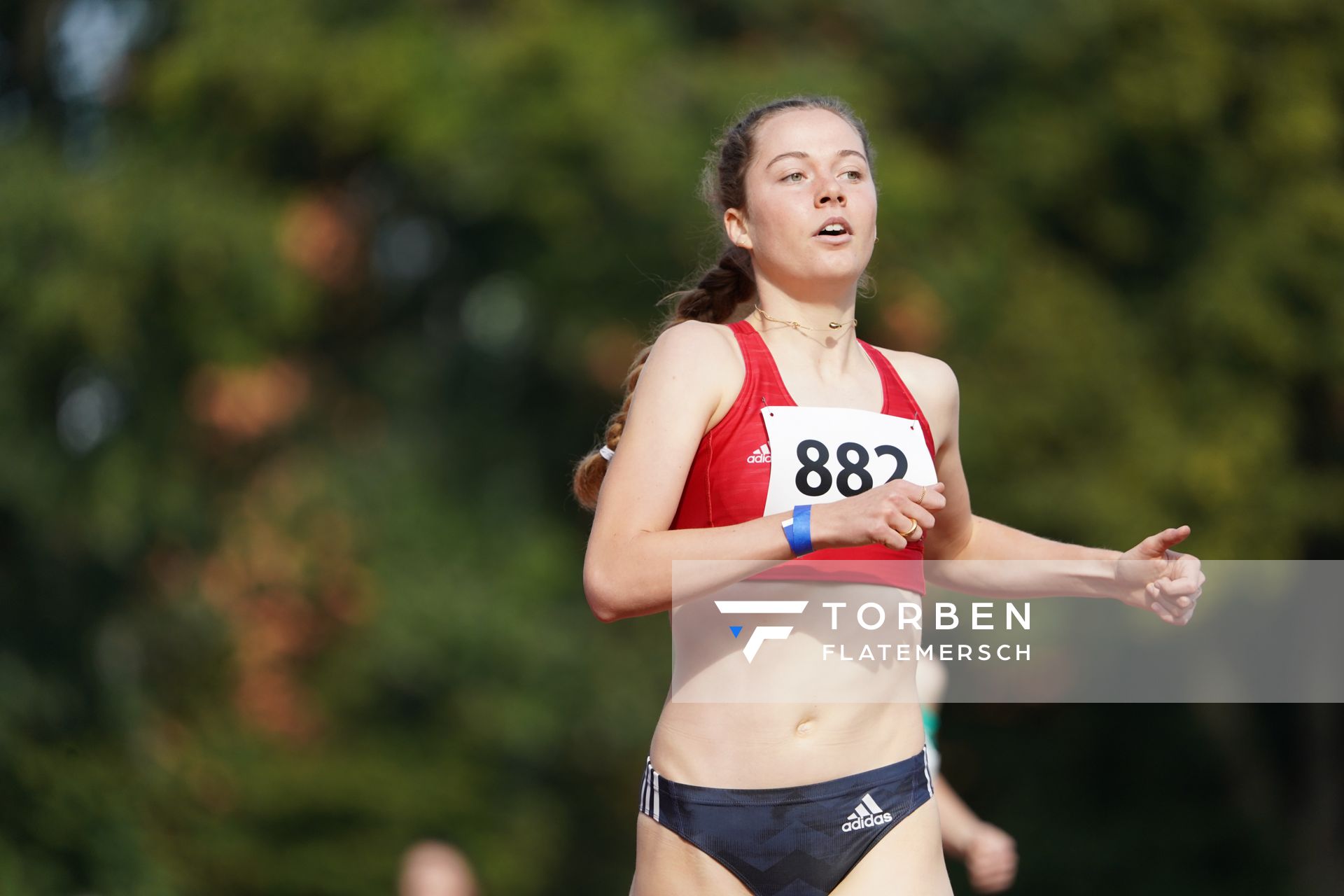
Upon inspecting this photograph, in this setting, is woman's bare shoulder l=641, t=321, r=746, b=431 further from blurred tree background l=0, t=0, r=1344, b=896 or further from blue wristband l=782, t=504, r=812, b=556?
blurred tree background l=0, t=0, r=1344, b=896

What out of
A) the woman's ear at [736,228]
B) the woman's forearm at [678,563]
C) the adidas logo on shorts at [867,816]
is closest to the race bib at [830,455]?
the woman's forearm at [678,563]

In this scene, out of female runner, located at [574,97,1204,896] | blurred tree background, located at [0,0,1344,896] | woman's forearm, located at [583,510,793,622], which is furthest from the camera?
blurred tree background, located at [0,0,1344,896]

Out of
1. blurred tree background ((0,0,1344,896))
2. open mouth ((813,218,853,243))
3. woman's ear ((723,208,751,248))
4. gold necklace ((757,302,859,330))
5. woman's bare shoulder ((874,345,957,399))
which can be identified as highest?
blurred tree background ((0,0,1344,896))

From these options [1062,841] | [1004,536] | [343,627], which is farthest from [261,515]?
[1004,536]

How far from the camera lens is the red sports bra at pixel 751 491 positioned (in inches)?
116

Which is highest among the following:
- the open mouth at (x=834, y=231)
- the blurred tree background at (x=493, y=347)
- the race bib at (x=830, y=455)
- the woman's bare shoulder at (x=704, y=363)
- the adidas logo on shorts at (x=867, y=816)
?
the blurred tree background at (x=493, y=347)

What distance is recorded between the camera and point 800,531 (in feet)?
8.89

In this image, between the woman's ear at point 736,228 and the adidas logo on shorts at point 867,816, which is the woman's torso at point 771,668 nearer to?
the adidas logo on shorts at point 867,816

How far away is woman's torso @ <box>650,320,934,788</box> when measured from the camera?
2.93 m

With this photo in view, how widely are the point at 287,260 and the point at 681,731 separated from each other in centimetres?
1088

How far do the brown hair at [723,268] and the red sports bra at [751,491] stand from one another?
276 millimetres

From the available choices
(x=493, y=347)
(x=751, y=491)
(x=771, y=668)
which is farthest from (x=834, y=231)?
(x=493, y=347)


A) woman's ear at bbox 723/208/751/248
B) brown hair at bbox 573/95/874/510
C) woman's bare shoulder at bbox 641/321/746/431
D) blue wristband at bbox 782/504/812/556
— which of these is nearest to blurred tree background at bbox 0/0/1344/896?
brown hair at bbox 573/95/874/510

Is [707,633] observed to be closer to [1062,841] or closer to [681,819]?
[681,819]
